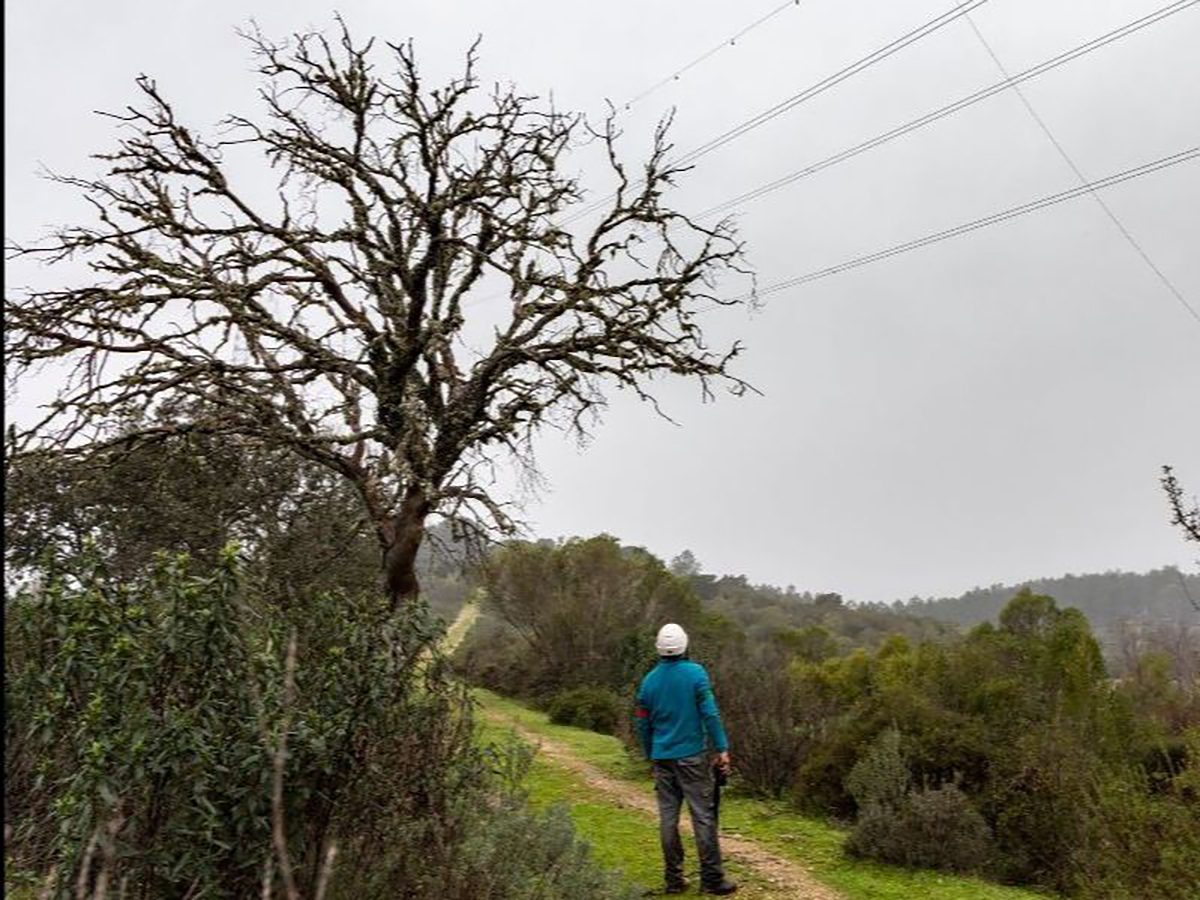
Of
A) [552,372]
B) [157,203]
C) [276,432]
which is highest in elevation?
[157,203]

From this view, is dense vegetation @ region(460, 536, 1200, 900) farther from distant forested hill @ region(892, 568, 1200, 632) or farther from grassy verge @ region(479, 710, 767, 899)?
distant forested hill @ region(892, 568, 1200, 632)

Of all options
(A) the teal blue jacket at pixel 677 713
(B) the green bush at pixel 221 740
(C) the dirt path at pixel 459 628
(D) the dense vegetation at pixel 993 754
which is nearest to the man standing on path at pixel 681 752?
(A) the teal blue jacket at pixel 677 713

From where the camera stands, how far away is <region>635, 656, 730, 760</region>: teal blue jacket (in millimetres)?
7586

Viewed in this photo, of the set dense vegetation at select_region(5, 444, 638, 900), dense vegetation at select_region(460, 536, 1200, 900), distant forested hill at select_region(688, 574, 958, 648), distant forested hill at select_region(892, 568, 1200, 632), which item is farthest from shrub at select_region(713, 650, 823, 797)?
distant forested hill at select_region(892, 568, 1200, 632)

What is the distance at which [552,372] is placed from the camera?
15.0 meters

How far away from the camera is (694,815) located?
→ 758cm

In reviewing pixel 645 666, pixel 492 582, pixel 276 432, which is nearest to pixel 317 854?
pixel 276 432

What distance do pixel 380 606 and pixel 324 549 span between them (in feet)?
33.0

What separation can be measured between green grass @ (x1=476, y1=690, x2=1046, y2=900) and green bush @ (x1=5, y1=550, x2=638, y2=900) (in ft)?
12.9

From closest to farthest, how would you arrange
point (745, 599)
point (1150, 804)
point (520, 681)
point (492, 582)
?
point (1150, 804)
point (520, 681)
point (492, 582)
point (745, 599)

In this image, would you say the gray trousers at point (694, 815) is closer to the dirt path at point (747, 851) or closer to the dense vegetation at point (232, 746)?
the dirt path at point (747, 851)

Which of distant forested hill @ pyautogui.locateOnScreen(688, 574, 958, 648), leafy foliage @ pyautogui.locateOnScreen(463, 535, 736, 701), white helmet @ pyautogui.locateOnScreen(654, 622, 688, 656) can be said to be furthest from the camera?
distant forested hill @ pyautogui.locateOnScreen(688, 574, 958, 648)

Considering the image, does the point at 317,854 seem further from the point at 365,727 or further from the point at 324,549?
the point at 324,549

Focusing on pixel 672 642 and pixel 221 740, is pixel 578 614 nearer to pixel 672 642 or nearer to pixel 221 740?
pixel 672 642
